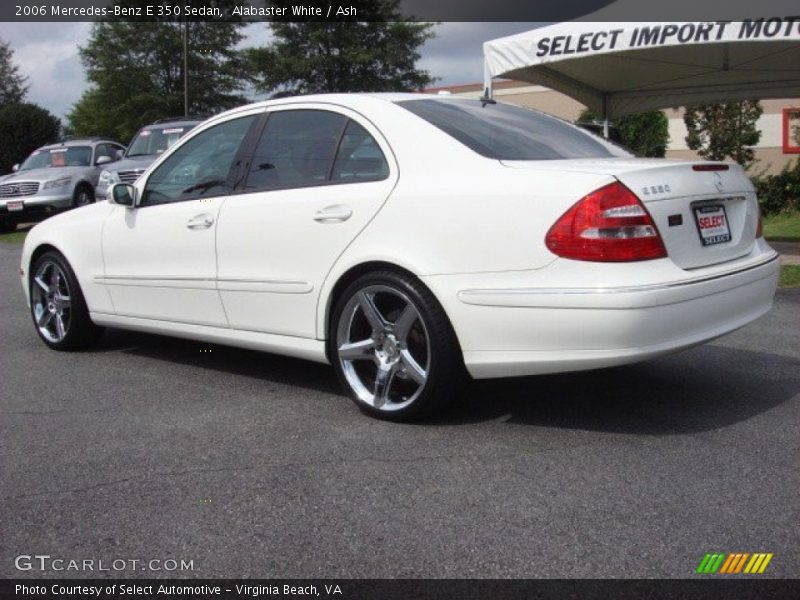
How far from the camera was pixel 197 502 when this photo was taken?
318cm

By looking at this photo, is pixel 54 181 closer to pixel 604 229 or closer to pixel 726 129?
pixel 726 129

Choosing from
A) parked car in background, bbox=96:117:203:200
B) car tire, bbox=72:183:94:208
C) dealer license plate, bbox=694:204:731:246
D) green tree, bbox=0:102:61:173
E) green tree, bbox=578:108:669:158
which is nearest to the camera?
dealer license plate, bbox=694:204:731:246

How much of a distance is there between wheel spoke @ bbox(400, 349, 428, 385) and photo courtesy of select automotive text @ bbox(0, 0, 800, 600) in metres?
0.01

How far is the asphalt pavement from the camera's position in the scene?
275 centimetres

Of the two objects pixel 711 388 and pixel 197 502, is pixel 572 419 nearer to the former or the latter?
pixel 711 388

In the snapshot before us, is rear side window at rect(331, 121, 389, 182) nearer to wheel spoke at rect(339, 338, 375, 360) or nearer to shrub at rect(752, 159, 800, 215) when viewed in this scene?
wheel spoke at rect(339, 338, 375, 360)

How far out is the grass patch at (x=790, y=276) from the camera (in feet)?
27.0

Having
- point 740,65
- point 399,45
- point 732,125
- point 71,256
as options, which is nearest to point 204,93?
point 399,45

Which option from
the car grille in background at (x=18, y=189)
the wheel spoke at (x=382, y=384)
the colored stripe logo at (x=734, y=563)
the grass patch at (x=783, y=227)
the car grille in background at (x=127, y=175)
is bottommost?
the colored stripe logo at (x=734, y=563)

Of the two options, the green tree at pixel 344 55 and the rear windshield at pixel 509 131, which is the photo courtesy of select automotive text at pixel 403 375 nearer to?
the rear windshield at pixel 509 131

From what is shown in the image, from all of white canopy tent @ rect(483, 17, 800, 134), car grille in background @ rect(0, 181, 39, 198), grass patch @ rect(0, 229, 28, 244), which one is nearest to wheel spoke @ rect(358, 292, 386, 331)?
white canopy tent @ rect(483, 17, 800, 134)

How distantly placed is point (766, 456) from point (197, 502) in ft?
7.25
